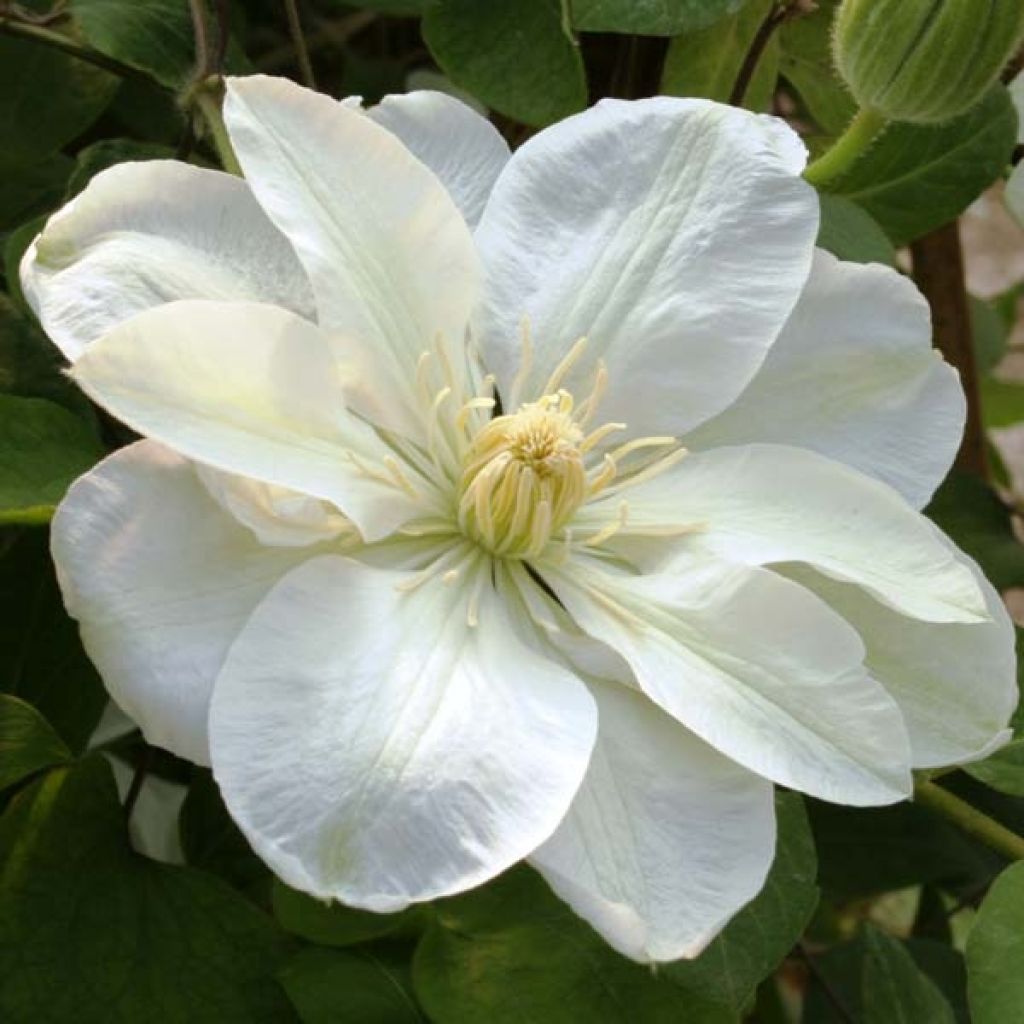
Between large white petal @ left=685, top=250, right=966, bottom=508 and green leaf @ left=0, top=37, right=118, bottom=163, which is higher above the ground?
large white petal @ left=685, top=250, right=966, bottom=508

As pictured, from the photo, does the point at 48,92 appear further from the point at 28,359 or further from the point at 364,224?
the point at 364,224

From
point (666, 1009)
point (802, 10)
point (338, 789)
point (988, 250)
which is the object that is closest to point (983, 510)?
point (802, 10)

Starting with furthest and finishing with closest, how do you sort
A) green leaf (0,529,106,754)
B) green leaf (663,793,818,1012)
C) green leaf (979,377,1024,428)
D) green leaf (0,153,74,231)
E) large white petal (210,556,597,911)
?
green leaf (979,377,1024,428) → green leaf (0,153,74,231) → green leaf (0,529,106,754) → green leaf (663,793,818,1012) → large white petal (210,556,597,911)

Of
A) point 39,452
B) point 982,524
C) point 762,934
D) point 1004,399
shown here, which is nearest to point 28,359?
point 39,452

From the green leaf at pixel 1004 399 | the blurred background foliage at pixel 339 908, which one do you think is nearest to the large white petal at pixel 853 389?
the blurred background foliage at pixel 339 908

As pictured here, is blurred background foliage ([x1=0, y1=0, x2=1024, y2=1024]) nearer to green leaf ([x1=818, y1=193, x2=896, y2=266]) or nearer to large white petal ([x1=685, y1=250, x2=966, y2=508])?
green leaf ([x1=818, y1=193, x2=896, y2=266])

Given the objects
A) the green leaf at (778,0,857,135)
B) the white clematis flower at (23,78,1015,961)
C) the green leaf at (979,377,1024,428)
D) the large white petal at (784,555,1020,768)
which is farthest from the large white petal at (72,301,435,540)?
the green leaf at (979,377,1024,428)
